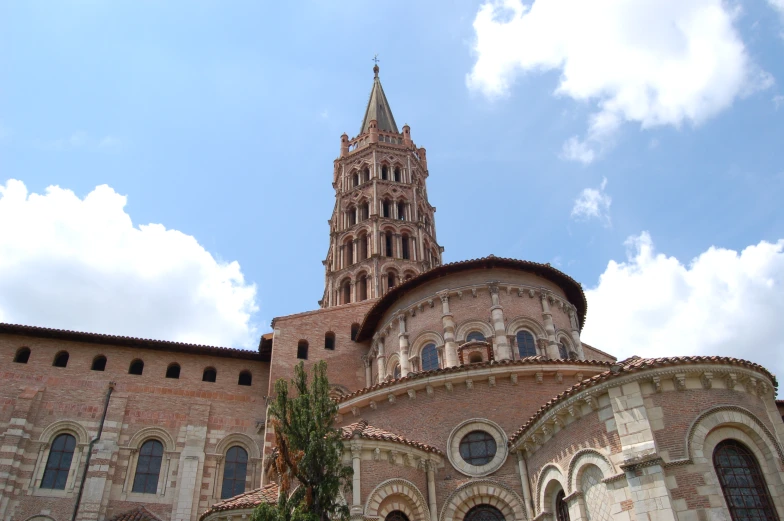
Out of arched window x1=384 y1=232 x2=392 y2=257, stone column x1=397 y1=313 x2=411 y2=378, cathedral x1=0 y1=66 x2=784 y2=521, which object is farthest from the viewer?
arched window x1=384 y1=232 x2=392 y2=257

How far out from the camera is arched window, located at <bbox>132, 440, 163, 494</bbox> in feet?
75.1

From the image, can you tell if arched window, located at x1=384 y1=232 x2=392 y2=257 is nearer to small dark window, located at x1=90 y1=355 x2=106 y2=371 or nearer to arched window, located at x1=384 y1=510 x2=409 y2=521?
small dark window, located at x1=90 y1=355 x2=106 y2=371

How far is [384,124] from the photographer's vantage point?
51.8 meters

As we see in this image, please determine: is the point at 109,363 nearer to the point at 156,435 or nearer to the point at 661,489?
the point at 156,435

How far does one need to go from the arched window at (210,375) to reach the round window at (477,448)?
12.4 metres

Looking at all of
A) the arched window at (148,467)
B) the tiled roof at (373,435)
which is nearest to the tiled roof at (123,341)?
the arched window at (148,467)

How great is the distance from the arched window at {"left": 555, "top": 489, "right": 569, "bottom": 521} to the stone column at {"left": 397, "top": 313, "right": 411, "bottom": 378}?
8.21 m

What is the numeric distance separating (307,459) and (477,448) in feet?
22.8

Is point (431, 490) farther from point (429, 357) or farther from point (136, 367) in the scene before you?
point (136, 367)

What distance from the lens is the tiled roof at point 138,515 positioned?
70.0 ft

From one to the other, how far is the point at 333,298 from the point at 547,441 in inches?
1074

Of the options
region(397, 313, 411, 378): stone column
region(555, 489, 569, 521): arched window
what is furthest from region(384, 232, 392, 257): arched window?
region(555, 489, 569, 521): arched window

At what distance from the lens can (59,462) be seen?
2277 centimetres

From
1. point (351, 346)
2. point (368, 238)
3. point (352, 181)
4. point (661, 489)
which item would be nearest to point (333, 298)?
point (368, 238)
